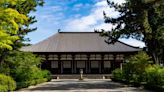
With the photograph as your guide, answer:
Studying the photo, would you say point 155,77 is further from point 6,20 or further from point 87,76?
point 87,76

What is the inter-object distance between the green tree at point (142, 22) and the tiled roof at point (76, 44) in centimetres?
2579

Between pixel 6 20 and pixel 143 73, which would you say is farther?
pixel 143 73

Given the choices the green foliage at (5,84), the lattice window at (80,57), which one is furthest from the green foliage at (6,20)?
the lattice window at (80,57)

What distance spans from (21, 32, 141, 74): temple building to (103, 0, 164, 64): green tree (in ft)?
85.5

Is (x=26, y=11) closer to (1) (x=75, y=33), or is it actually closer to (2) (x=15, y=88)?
(2) (x=15, y=88)

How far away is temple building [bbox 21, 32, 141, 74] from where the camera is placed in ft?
215

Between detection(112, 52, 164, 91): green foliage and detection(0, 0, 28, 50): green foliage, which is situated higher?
detection(0, 0, 28, 50): green foliage

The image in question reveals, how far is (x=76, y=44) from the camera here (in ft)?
224

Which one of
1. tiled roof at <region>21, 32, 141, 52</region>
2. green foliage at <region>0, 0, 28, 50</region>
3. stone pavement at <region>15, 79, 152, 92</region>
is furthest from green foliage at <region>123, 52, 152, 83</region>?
tiled roof at <region>21, 32, 141, 52</region>

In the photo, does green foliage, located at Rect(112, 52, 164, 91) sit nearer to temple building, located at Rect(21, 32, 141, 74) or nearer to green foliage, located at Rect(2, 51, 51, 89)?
green foliage, located at Rect(2, 51, 51, 89)

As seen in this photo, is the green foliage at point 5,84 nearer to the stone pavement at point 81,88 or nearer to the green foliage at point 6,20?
the stone pavement at point 81,88

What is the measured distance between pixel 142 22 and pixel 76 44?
3276 cm

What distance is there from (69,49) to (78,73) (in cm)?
436

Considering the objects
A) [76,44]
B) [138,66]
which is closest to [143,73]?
[138,66]
